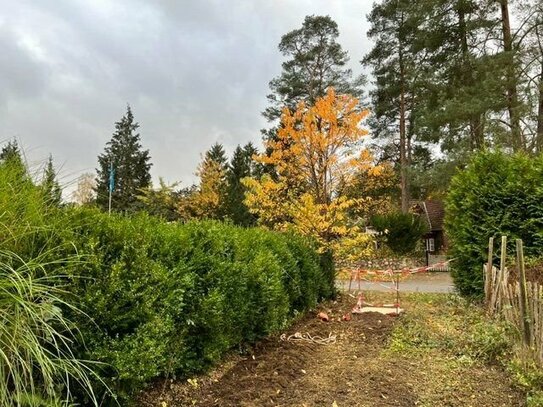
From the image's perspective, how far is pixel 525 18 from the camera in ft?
49.9

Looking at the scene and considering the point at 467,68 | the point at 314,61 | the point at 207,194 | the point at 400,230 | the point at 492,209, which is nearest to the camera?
the point at 492,209

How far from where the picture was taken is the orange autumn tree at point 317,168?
8.63 m

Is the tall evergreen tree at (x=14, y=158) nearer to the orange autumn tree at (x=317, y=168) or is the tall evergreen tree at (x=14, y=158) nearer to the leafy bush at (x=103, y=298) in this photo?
the leafy bush at (x=103, y=298)

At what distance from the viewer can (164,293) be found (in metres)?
2.98

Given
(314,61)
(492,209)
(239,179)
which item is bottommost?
(492,209)

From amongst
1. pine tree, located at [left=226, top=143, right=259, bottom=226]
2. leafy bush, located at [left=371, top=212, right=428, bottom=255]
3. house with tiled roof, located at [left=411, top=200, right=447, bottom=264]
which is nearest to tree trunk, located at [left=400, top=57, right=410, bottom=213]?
leafy bush, located at [left=371, top=212, right=428, bottom=255]

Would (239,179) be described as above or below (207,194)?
above

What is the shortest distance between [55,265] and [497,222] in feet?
25.1

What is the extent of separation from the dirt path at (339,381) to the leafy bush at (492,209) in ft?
13.5

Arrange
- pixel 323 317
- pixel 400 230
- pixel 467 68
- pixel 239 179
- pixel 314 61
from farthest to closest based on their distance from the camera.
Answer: pixel 239 179 → pixel 314 61 → pixel 400 230 → pixel 467 68 → pixel 323 317

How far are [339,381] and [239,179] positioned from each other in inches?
827

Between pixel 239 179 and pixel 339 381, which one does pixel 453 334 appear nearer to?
pixel 339 381

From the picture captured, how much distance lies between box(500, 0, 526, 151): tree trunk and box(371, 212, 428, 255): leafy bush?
6.80m

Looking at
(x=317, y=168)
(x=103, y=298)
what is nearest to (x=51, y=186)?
(x=103, y=298)
